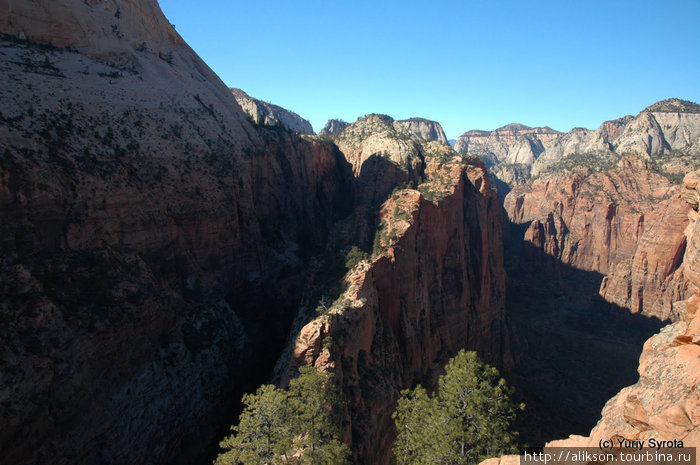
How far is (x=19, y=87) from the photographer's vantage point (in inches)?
1029

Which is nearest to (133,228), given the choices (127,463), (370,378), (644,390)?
(127,463)

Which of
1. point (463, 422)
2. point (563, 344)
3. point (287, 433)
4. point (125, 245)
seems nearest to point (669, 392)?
point (463, 422)

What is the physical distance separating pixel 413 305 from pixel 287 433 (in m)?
19.7

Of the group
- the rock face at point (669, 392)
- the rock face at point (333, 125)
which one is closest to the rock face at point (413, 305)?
the rock face at point (669, 392)

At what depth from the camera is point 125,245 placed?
26047 millimetres

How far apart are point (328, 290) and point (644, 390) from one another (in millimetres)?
21376

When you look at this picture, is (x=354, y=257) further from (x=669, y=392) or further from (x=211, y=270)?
(x=669, y=392)

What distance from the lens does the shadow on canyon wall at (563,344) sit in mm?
37781

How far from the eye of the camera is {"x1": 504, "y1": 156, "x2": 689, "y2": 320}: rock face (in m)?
64.4

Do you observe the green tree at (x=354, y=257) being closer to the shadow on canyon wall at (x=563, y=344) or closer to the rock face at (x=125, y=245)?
the rock face at (x=125, y=245)

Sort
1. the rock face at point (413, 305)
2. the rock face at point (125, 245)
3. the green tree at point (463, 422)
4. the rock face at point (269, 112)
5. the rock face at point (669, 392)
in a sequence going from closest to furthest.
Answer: the rock face at point (669, 392) < the green tree at point (463, 422) < the rock face at point (125, 245) < the rock face at point (413, 305) < the rock face at point (269, 112)

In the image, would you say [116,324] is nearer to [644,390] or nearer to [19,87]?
[19,87]

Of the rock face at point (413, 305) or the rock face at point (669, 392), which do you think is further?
the rock face at point (413, 305)

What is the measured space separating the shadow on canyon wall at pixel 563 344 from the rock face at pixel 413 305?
5.65m
